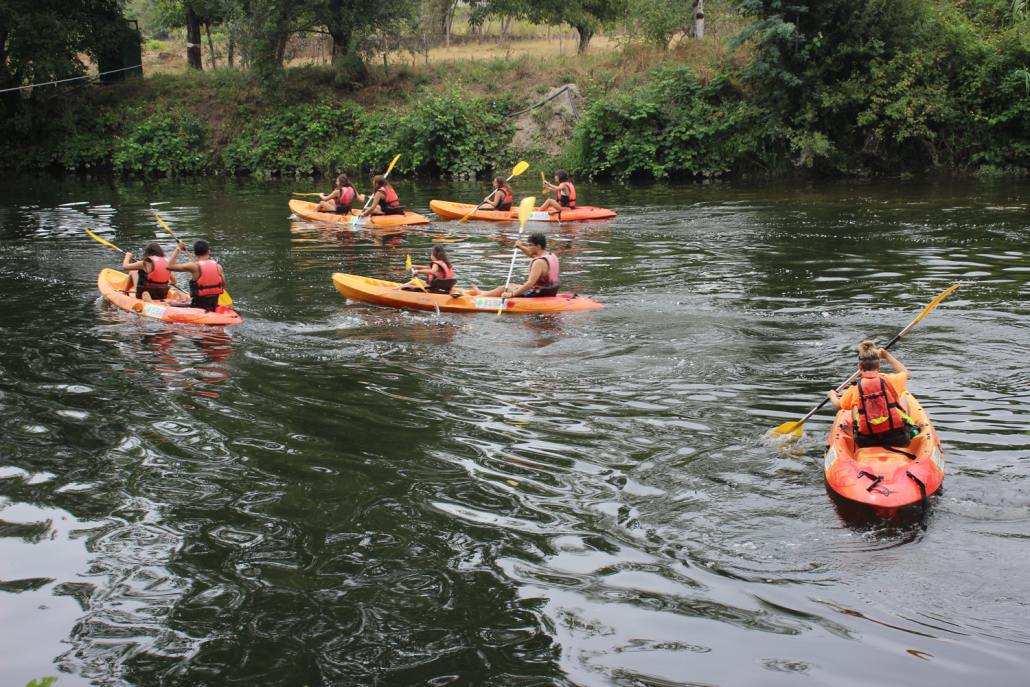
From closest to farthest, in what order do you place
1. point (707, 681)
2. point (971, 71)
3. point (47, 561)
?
1. point (707, 681)
2. point (47, 561)
3. point (971, 71)

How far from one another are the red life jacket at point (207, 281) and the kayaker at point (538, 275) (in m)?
3.32

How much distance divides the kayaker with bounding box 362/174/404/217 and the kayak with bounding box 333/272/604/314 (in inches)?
259

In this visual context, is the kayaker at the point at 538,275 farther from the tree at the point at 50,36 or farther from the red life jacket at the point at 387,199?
the tree at the point at 50,36

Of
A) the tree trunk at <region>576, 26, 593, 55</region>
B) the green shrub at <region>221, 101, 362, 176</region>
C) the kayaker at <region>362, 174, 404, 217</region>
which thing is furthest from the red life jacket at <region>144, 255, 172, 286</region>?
the tree trunk at <region>576, 26, 593, 55</region>

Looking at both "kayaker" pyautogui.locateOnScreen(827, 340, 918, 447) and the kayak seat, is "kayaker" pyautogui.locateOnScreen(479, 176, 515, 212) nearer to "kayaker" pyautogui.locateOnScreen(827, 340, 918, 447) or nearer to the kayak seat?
the kayak seat

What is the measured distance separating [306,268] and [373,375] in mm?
6379

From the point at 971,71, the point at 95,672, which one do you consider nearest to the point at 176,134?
the point at 971,71

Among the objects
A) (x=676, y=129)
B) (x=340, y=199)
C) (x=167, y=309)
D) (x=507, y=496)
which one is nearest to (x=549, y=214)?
(x=340, y=199)

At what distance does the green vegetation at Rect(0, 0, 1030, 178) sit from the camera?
24766 millimetres

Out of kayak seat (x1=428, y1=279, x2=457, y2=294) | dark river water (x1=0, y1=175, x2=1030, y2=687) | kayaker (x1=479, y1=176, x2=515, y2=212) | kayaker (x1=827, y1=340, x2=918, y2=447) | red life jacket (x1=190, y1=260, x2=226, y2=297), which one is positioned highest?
kayaker (x1=479, y1=176, x2=515, y2=212)

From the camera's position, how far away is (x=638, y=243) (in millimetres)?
17344

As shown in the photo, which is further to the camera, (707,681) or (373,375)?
(373,375)

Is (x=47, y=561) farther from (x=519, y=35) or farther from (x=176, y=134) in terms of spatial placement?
(x=519, y=35)

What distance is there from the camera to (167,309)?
1221 centimetres
